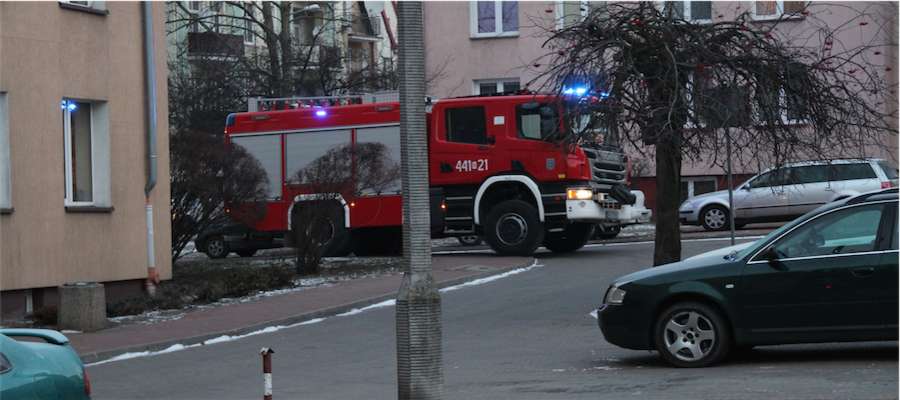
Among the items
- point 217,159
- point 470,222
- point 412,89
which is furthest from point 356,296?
point 412,89

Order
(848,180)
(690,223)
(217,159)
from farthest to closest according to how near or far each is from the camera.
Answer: (690,223)
(848,180)
(217,159)

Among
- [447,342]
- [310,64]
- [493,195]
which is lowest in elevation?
[447,342]

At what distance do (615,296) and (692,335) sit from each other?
0.83 m

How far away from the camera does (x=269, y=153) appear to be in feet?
88.5

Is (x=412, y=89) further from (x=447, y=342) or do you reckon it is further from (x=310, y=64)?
(x=310, y=64)

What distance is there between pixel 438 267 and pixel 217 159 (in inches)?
175

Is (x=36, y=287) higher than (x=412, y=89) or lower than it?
lower

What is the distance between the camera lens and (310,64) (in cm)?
4050

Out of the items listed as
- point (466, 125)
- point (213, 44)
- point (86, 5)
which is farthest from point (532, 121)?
point (213, 44)

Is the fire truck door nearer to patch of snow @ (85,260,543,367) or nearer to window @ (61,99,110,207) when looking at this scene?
patch of snow @ (85,260,543,367)

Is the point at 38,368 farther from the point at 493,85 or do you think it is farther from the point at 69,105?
the point at 493,85

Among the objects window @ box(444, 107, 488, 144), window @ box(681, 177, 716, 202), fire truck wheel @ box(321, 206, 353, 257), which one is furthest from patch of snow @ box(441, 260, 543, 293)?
window @ box(681, 177, 716, 202)

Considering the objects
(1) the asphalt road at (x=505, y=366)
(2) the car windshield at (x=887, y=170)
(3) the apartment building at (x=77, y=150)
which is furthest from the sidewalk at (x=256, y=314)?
(2) the car windshield at (x=887, y=170)

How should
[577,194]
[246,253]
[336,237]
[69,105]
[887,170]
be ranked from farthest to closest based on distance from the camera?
1. [246,253]
2. [887,170]
3. [336,237]
4. [577,194]
5. [69,105]
